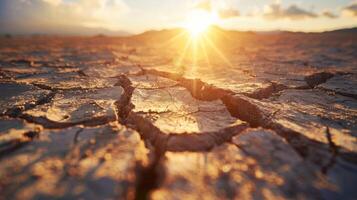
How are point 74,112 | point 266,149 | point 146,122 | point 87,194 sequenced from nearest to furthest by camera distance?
point 87,194, point 266,149, point 146,122, point 74,112

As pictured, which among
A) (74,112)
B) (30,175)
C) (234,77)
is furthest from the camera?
(234,77)

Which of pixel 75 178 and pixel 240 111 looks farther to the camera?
pixel 240 111

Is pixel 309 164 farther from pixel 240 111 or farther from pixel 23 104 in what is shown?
pixel 23 104

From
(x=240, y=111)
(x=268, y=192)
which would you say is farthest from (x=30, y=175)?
(x=240, y=111)

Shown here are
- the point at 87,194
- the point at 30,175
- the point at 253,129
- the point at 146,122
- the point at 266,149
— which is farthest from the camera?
the point at 146,122

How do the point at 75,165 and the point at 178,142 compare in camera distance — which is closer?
the point at 75,165

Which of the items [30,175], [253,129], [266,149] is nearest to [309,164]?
[266,149]

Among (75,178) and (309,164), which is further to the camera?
(309,164)

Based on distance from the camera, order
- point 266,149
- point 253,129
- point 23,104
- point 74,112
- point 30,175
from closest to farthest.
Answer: point 30,175, point 266,149, point 253,129, point 74,112, point 23,104

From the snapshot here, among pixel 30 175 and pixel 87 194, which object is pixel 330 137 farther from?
pixel 30 175
